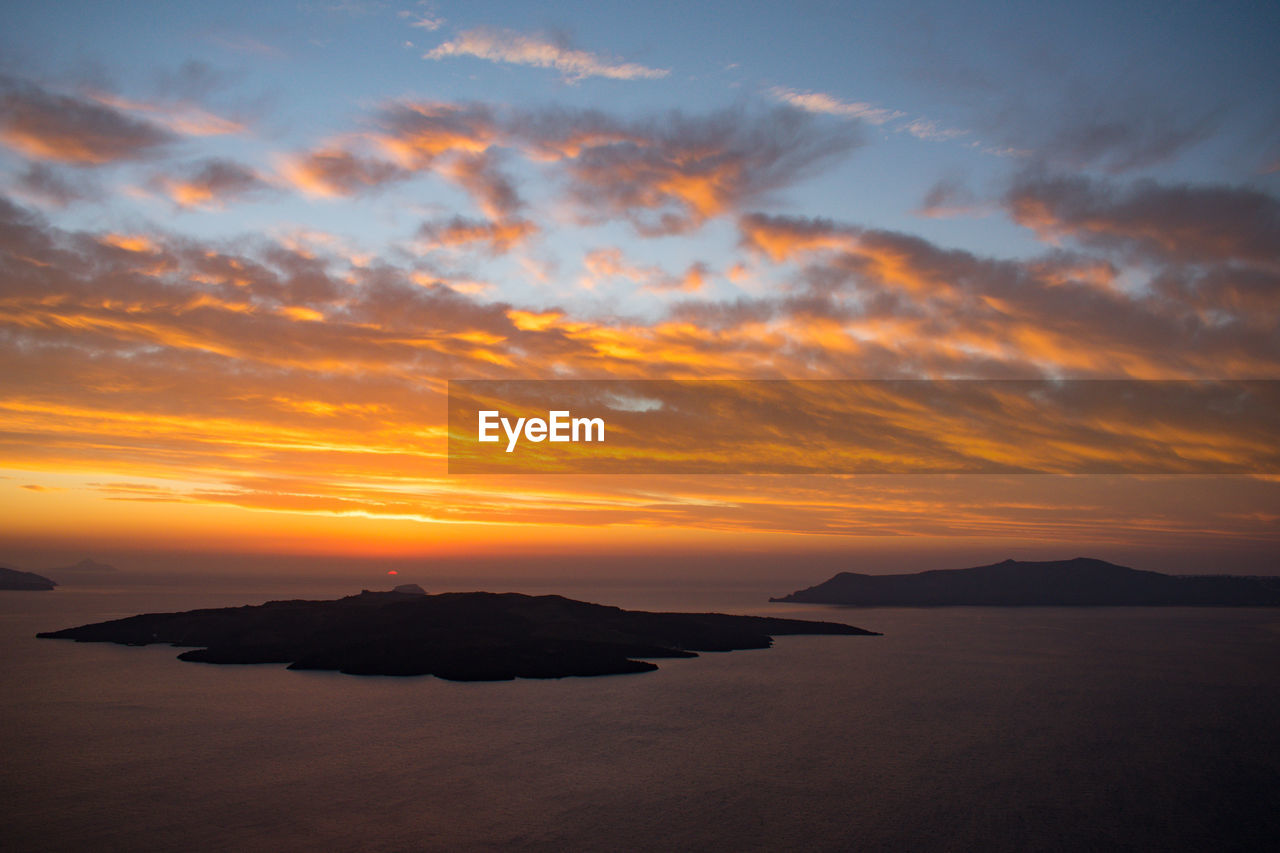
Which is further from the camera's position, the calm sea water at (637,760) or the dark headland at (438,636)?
the dark headland at (438,636)

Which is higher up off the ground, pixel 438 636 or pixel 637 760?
pixel 438 636

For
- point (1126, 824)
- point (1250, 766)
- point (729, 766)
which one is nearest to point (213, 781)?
point (729, 766)

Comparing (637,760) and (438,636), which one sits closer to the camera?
(637,760)

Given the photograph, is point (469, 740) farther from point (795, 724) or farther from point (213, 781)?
point (795, 724)

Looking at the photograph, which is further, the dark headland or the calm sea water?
the dark headland
